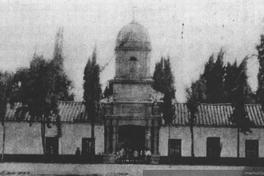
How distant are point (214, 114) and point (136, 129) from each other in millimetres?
4182

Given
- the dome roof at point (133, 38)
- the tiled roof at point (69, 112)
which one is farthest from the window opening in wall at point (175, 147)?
the dome roof at point (133, 38)

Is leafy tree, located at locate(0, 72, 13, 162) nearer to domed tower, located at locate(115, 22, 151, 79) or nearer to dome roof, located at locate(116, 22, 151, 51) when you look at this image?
domed tower, located at locate(115, 22, 151, 79)

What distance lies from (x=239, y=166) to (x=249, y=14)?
29.1 feet

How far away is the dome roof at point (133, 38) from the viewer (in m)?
42.1

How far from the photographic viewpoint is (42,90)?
44.2 m

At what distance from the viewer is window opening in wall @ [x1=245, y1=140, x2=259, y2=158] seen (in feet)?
150

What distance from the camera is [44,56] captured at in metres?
41.8

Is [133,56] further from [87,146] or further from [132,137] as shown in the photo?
[87,146]

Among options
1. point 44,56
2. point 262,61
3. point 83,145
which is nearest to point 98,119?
point 83,145

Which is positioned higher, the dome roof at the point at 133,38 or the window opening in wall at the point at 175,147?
the dome roof at the point at 133,38

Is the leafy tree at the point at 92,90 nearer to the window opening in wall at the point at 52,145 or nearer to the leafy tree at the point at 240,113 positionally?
the window opening in wall at the point at 52,145

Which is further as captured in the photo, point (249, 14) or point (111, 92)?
point (111, 92)

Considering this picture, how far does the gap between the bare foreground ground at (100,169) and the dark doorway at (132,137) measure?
2616 millimetres

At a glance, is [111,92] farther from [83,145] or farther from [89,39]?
[89,39]
